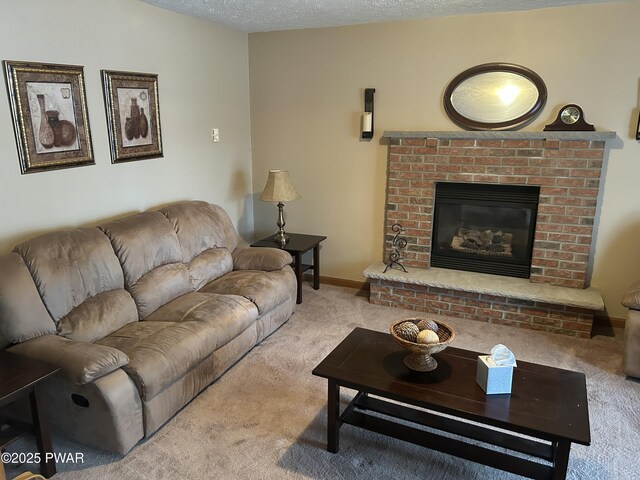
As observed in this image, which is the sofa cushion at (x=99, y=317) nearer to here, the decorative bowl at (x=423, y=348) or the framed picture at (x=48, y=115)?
the framed picture at (x=48, y=115)

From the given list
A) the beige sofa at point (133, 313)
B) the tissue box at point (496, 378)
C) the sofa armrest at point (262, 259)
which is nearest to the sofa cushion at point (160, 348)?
the beige sofa at point (133, 313)

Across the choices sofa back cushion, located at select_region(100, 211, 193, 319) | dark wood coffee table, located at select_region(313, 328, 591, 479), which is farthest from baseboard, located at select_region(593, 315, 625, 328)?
sofa back cushion, located at select_region(100, 211, 193, 319)

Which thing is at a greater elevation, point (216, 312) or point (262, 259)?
point (262, 259)

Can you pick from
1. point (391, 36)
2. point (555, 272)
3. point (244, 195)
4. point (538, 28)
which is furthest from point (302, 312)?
point (538, 28)

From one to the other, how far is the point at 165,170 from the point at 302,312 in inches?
63.1

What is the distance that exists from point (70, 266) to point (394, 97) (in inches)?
113

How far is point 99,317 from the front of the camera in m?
2.68

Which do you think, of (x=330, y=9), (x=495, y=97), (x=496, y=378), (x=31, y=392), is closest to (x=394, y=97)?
(x=495, y=97)

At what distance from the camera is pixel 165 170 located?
3820 mm

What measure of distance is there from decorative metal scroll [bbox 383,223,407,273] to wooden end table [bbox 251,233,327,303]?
0.66m

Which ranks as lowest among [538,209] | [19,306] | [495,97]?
[19,306]

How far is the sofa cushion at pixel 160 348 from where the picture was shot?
7.67 feet

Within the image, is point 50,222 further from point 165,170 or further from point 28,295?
point 165,170

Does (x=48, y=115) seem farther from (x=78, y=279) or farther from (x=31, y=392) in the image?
(x=31, y=392)
